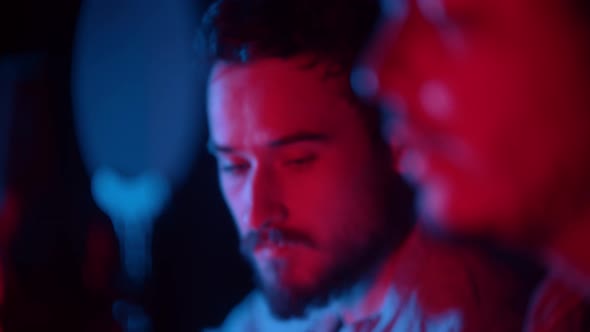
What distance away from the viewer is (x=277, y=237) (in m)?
1.44

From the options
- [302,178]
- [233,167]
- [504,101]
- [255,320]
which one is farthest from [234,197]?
[504,101]

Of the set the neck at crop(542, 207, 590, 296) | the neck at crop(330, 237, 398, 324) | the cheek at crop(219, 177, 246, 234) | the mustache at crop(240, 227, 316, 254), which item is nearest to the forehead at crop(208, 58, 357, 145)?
the cheek at crop(219, 177, 246, 234)

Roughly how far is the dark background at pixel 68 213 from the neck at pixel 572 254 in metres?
0.79

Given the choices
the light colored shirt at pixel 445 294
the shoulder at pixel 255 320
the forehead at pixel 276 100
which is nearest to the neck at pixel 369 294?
the light colored shirt at pixel 445 294

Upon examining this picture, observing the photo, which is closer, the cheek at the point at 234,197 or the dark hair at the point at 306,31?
the dark hair at the point at 306,31

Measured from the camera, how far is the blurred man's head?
1384 millimetres

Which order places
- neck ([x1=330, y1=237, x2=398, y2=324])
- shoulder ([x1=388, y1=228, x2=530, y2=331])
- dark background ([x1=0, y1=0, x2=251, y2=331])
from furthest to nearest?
1. dark background ([x1=0, y1=0, x2=251, y2=331])
2. neck ([x1=330, y1=237, x2=398, y2=324])
3. shoulder ([x1=388, y1=228, x2=530, y2=331])

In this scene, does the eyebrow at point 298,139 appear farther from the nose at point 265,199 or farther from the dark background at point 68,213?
the dark background at point 68,213

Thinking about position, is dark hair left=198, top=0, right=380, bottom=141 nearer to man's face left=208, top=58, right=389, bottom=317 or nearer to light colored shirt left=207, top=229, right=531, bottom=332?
man's face left=208, top=58, right=389, bottom=317

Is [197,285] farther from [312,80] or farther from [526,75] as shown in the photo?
[526,75]

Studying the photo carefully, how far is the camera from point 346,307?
55.9 inches

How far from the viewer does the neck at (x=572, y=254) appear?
1.11 metres

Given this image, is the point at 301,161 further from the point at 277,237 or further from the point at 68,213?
the point at 68,213

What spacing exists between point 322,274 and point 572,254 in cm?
56
